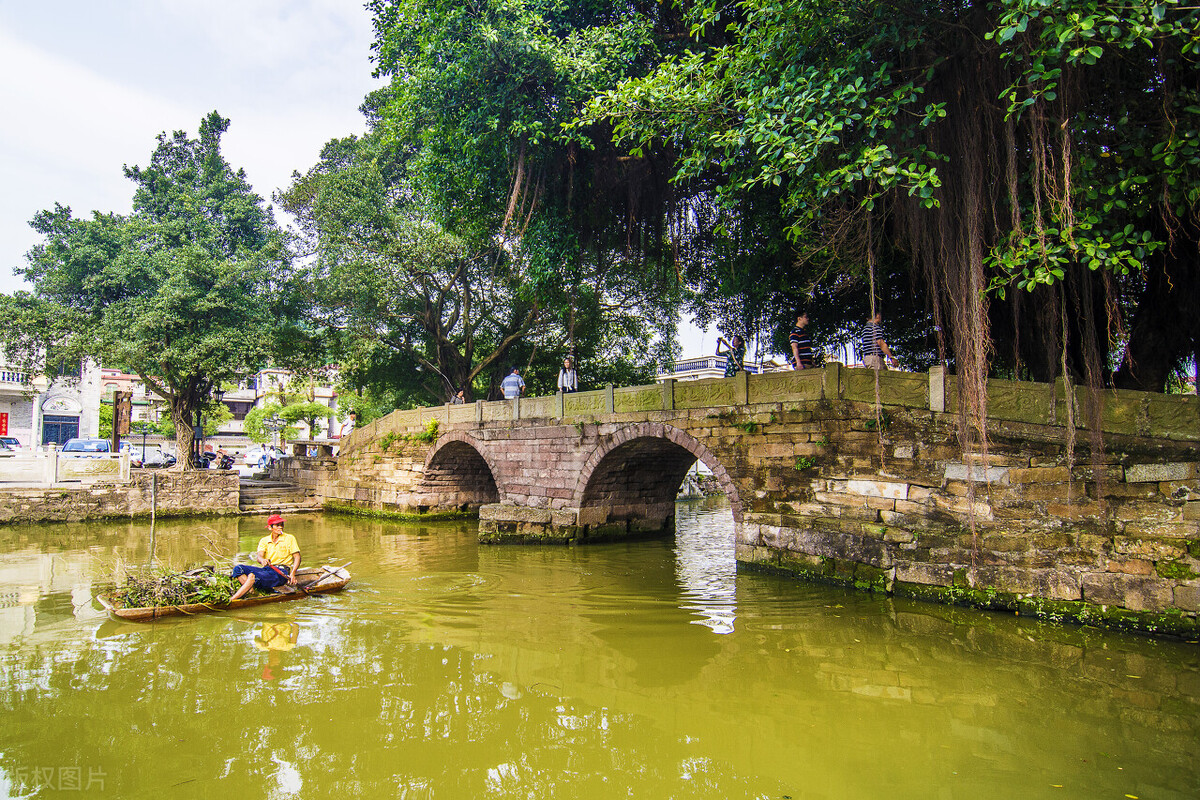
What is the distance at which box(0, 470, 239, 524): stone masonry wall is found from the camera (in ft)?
53.8

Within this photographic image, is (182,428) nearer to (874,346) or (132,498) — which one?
(132,498)

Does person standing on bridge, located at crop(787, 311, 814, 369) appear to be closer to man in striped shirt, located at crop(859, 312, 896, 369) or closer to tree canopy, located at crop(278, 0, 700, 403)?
man in striped shirt, located at crop(859, 312, 896, 369)

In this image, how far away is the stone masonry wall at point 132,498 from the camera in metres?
16.4

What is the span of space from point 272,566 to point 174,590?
106cm

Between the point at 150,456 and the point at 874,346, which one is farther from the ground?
the point at 874,346

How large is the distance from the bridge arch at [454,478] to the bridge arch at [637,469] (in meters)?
4.76

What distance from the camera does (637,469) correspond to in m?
14.1

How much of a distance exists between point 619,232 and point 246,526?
1271 cm

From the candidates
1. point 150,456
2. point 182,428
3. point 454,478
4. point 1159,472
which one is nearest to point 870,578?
point 1159,472

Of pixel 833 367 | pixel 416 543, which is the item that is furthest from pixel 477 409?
pixel 833 367

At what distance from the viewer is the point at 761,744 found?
14.9ft

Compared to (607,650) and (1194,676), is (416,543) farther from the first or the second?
(1194,676)

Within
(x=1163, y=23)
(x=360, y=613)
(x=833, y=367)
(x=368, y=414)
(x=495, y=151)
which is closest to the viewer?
(x=1163, y=23)

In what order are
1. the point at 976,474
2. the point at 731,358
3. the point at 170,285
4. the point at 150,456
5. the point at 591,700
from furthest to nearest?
the point at 150,456 < the point at 170,285 < the point at 731,358 < the point at 976,474 < the point at 591,700
